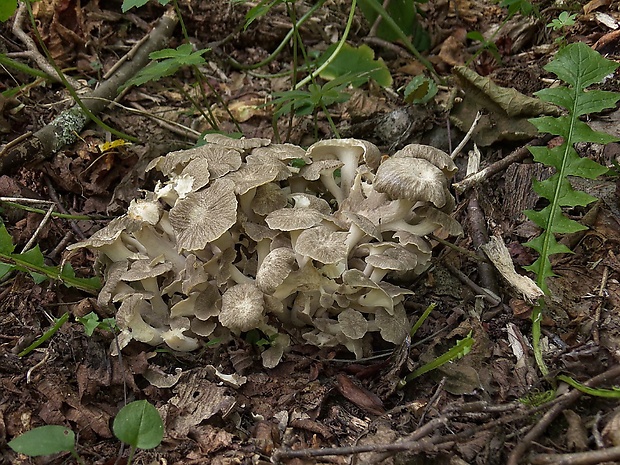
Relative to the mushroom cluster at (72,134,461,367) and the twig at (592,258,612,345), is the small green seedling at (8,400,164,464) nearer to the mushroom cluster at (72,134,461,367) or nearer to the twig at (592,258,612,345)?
the mushroom cluster at (72,134,461,367)

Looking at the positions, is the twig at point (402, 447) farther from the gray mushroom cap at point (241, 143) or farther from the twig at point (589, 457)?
the gray mushroom cap at point (241, 143)

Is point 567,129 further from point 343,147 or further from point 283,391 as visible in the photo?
point 283,391

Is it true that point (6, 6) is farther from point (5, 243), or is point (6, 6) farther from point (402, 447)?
point (402, 447)

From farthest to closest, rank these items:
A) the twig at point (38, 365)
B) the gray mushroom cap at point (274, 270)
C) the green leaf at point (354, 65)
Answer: the green leaf at point (354, 65) → the gray mushroom cap at point (274, 270) → the twig at point (38, 365)

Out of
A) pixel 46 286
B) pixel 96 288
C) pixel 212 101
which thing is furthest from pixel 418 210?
pixel 212 101

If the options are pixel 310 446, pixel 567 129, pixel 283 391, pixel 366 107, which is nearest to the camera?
pixel 310 446

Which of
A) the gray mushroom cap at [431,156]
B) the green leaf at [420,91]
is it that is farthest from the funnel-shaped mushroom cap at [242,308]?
the green leaf at [420,91]

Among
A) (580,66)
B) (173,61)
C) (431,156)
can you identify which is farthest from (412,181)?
(173,61)
